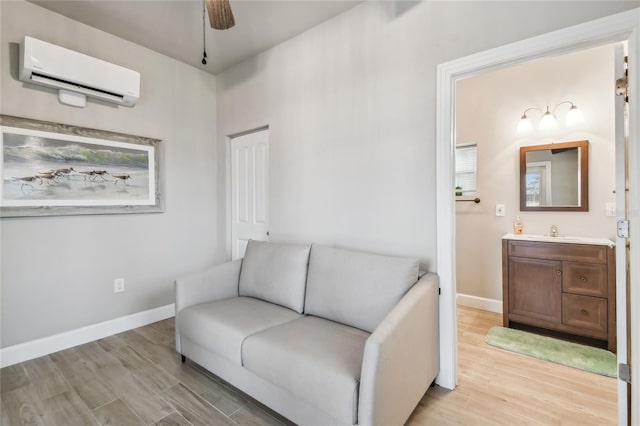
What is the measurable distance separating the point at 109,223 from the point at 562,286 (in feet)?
13.1

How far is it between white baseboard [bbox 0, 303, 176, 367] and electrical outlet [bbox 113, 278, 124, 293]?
26 centimetres

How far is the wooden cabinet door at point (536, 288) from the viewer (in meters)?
2.55

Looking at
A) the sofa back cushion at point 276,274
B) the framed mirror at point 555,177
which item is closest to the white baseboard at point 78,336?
the sofa back cushion at point 276,274

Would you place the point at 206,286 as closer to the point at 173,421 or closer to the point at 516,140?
the point at 173,421

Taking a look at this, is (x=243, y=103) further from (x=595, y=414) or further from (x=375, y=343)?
(x=595, y=414)

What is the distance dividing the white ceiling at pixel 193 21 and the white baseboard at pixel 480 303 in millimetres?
3098

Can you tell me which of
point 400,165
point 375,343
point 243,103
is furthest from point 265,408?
point 243,103

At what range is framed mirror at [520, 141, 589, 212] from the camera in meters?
2.68

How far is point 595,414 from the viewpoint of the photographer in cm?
161

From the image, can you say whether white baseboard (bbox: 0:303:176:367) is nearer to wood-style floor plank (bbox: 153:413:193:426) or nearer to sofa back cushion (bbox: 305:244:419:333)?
wood-style floor plank (bbox: 153:413:193:426)

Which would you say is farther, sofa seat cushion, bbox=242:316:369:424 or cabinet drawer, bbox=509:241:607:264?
cabinet drawer, bbox=509:241:607:264

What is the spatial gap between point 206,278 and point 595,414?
2.53 metres

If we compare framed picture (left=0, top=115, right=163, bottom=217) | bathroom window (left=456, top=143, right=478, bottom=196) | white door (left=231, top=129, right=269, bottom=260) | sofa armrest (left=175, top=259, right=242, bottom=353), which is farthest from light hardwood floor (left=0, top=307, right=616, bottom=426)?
bathroom window (left=456, top=143, right=478, bottom=196)

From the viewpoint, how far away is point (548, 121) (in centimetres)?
279
